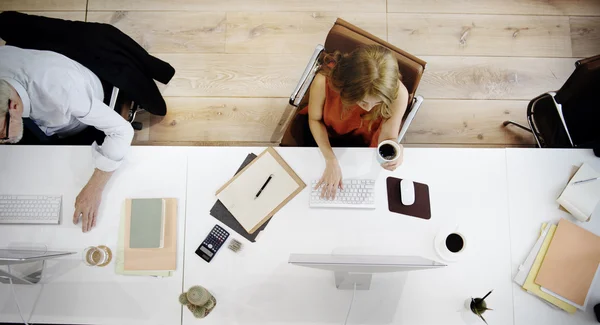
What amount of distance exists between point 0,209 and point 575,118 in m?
2.62

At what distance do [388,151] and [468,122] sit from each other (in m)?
1.15

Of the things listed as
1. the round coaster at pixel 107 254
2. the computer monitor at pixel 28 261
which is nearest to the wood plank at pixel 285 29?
the round coaster at pixel 107 254

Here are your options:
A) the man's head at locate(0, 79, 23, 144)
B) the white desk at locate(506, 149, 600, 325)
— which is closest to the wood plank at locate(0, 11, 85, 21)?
the man's head at locate(0, 79, 23, 144)

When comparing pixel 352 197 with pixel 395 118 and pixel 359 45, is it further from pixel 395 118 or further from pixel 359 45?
pixel 359 45

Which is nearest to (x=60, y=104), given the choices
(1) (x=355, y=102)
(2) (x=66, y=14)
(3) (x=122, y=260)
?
(3) (x=122, y=260)

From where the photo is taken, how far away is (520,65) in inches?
103

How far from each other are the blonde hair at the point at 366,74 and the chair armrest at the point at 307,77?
346mm

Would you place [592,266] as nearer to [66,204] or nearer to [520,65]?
[520,65]

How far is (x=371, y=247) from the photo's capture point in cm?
171

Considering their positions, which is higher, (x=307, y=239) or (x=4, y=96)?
(x=4, y=96)

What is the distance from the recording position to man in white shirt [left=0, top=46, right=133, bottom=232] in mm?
1556

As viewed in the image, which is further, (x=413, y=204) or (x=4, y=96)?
(x=413, y=204)

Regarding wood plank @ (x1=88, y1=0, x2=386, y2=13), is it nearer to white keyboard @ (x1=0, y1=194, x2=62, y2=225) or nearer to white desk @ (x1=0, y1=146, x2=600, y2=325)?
white desk @ (x1=0, y1=146, x2=600, y2=325)

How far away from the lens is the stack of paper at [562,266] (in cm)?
165
